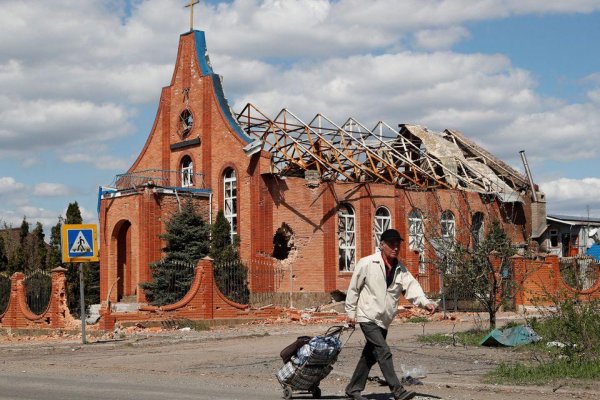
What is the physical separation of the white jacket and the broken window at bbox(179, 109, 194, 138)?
106 feet

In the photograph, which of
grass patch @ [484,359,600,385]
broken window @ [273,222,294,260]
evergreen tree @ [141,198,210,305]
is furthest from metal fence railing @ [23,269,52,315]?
grass patch @ [484,359,600,385]

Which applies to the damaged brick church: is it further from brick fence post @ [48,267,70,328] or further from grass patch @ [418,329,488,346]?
grass patch @ [418,329,488,346]

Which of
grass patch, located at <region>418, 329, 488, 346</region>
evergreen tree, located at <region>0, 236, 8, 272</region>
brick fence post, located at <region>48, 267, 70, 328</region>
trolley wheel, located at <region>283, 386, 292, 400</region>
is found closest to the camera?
trolley wheel, located at <region>283, 386, 292, 400</region>

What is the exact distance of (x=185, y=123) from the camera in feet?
138

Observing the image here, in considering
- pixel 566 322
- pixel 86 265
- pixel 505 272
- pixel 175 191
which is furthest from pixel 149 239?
pixel 566 322

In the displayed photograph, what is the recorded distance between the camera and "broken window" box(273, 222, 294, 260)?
128ft

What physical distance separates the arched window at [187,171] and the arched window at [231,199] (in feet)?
7.86

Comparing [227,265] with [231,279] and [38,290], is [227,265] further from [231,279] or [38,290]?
[38,290]

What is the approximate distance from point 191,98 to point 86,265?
9266 mm

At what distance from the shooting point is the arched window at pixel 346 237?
3984 centimetres

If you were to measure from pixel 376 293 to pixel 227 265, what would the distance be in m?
21.5

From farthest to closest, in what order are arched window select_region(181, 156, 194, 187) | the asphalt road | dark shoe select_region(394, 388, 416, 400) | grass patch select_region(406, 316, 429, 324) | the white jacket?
arched window select_region(181, 156, 194, 187), grass patch select_region(406, 316, 429, 324), the asphalt road, the white jacket, dark shoe select_region(394, 388, 416, 400)

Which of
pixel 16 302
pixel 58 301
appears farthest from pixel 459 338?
pixel 16 302

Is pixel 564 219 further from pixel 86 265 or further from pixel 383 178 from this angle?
pixel 86 265
